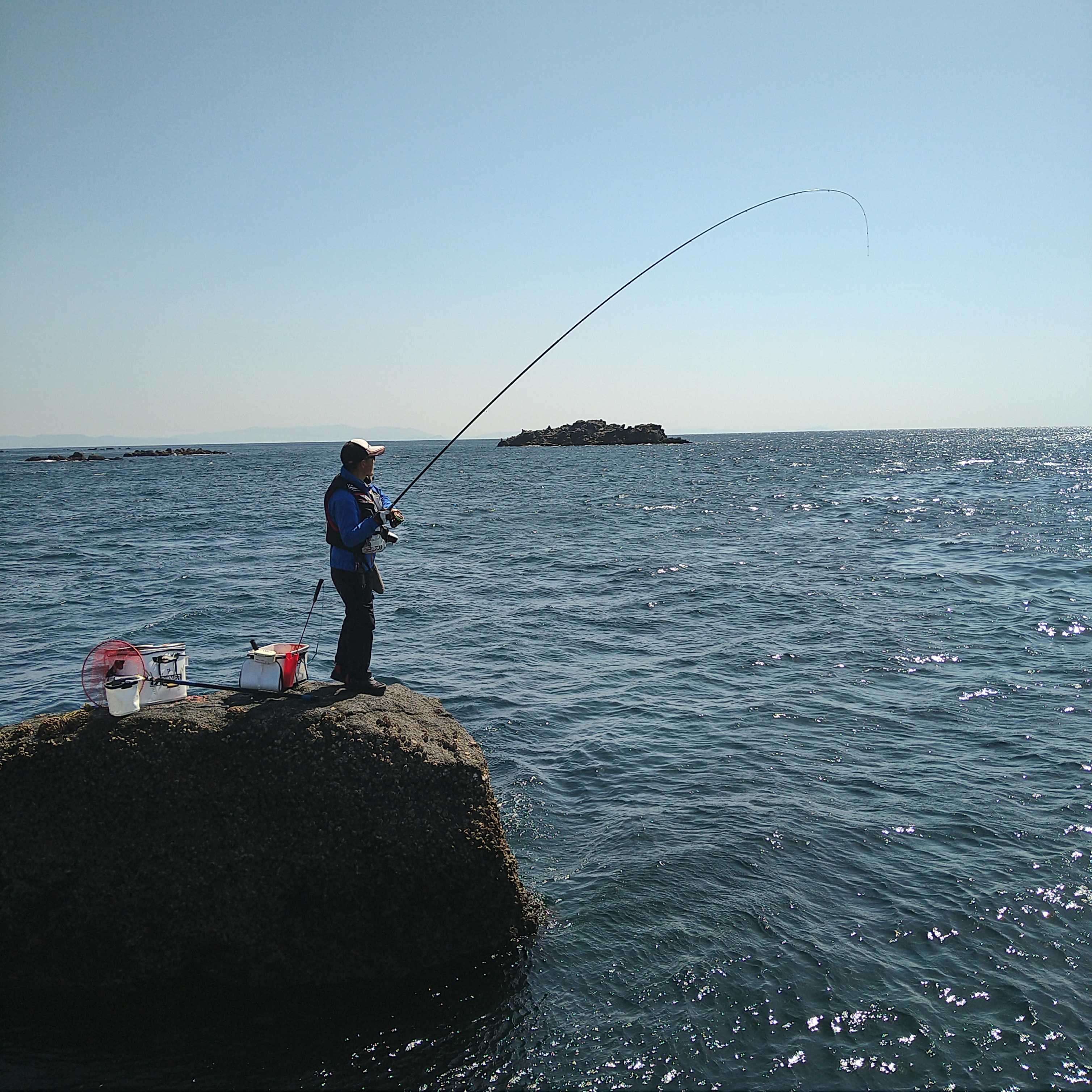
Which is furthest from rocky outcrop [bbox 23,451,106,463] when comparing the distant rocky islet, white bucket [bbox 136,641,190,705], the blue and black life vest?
the blue and black life vest

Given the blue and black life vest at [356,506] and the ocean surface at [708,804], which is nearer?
the ocean surface at [708,804]

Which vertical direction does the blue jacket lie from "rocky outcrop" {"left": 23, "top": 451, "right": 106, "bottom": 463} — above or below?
below

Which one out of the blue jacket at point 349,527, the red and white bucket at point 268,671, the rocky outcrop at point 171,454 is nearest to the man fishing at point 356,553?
the blue jacket at point 349,527

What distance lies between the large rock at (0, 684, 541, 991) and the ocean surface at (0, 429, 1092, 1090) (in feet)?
0.95

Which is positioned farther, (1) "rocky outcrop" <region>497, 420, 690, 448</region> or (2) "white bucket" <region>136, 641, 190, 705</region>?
(1) "rocky outcrop" <region>497, 420, 690, 448</region>

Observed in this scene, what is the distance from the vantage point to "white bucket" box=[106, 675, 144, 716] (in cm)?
562

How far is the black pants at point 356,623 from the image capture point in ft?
20.8

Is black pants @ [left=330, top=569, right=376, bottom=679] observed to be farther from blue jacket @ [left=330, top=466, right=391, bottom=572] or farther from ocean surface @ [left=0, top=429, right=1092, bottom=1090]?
ocean surface @ [left=0, top=429, right=1092, bottom=1090]

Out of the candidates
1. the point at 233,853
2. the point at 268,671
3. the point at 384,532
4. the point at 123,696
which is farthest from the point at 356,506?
the point at 233,853

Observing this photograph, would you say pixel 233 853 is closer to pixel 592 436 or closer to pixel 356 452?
pixel 356 452

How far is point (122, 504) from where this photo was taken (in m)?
45.0

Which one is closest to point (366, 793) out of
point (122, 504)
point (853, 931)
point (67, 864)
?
point (67, 864)

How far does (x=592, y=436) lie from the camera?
466ft

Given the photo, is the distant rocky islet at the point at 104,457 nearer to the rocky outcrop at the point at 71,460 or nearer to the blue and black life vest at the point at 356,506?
the rocky outcrop at the point at 71,460
